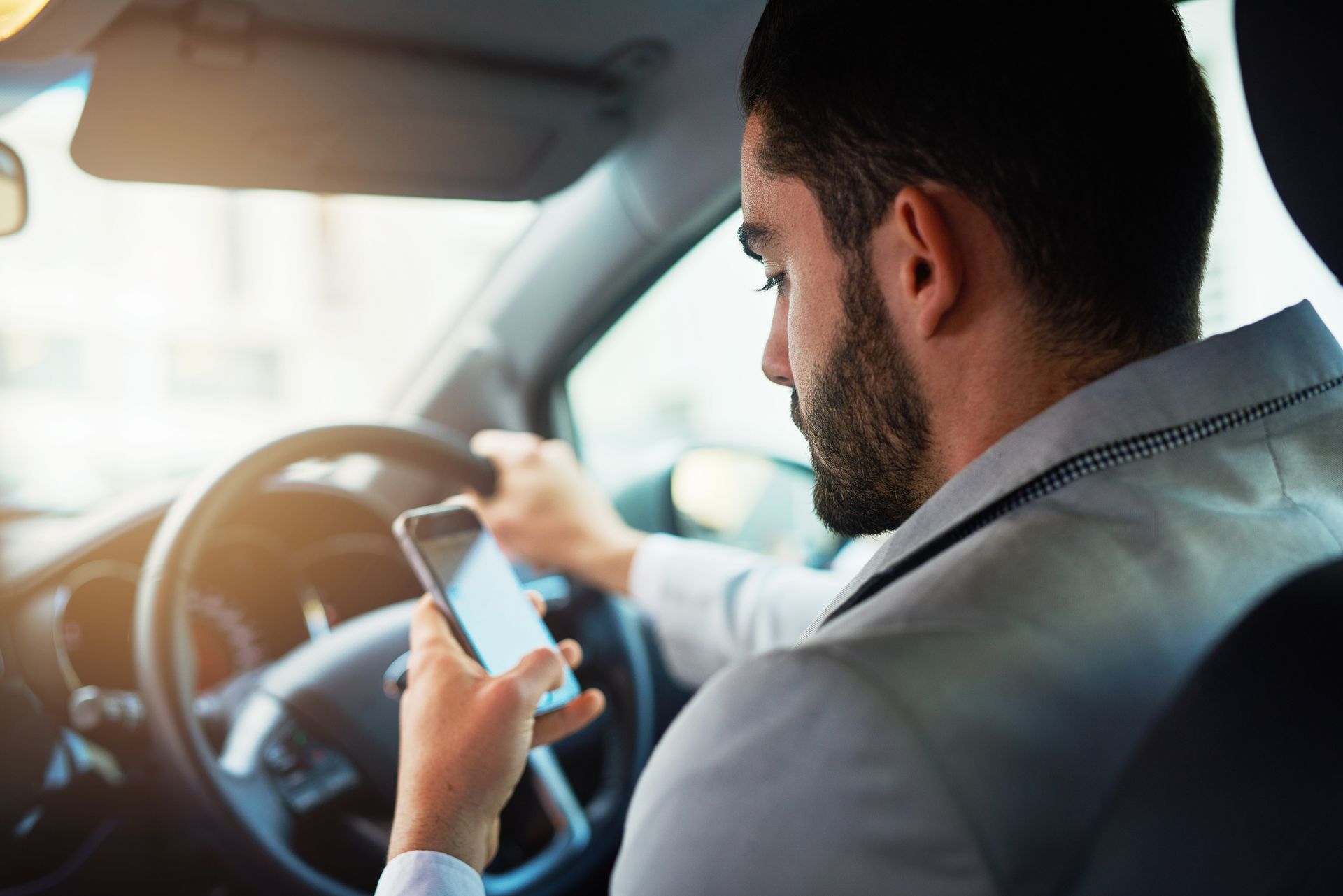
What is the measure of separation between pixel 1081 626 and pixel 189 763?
1101 mm

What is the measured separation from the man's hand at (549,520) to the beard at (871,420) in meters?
0.93

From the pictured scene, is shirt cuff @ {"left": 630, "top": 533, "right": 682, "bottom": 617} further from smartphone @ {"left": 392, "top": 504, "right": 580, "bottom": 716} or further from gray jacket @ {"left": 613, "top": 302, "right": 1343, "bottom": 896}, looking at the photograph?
gray jacket @ {"left": 613, "top": 302, "right": 1343, "bottom": 896}

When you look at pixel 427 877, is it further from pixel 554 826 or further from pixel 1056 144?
pixel 554 826

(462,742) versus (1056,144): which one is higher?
(1056,144)

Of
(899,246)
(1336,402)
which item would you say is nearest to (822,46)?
(899,246)

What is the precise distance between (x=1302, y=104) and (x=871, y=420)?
46cm

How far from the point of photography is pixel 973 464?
82 centimetres

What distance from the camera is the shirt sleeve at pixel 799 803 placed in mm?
605

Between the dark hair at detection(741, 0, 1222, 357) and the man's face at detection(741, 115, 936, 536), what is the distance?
0.11 feet

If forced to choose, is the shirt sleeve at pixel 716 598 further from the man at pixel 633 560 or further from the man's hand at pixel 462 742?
the man's hand at pixel 462 742

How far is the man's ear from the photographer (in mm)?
880

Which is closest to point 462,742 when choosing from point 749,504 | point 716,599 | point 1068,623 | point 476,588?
point 476,588

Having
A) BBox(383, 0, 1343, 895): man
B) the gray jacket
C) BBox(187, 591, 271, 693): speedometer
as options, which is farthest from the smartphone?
BBox(187, 591, 271, 693): speedometer

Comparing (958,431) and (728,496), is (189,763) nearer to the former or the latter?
(958,431)
